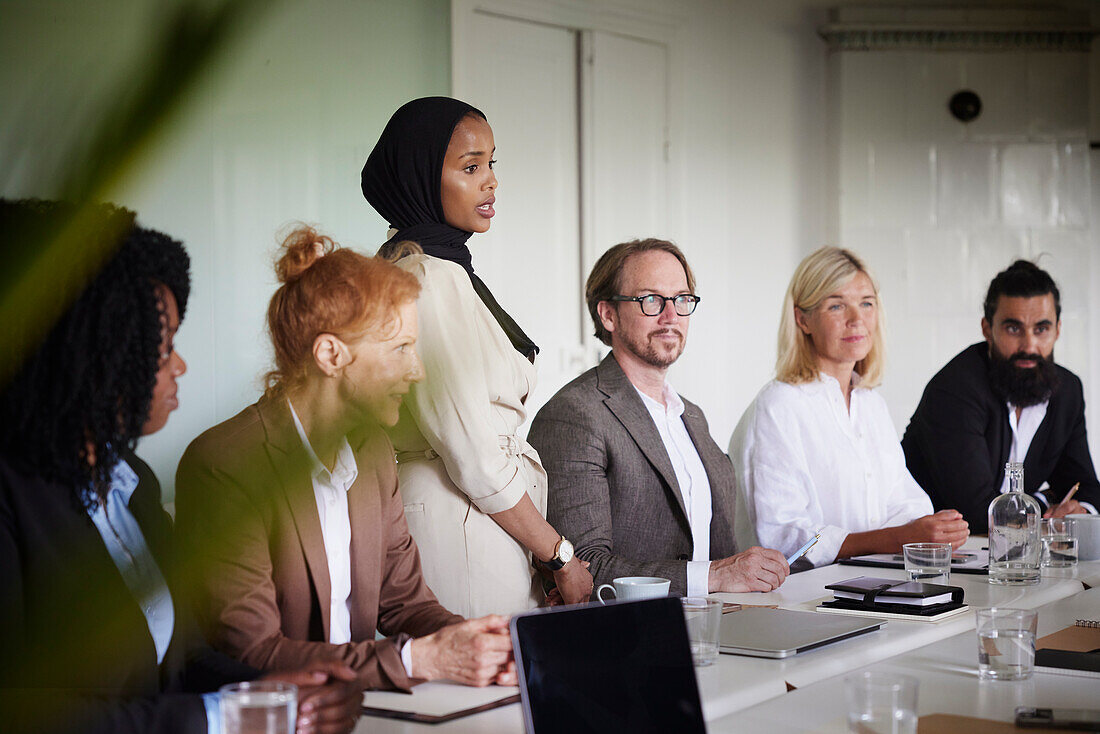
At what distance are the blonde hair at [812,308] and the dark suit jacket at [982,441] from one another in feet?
1.35

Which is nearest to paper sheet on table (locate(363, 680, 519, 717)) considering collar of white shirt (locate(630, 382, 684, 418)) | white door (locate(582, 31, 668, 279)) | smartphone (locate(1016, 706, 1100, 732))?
smartphone (locate(1016, 706, 1100, 732))

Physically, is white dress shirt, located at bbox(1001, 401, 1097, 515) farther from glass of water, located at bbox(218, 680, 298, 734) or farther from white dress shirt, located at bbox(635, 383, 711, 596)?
glass of water, located at bbox(218, 680, 298, 734)

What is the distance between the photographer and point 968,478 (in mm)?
3307

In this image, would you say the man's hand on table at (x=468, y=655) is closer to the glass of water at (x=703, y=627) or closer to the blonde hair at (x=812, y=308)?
the glass of water at (x=703, y=627)

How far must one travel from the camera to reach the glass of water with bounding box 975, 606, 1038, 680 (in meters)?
1.47

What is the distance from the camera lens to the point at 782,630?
1.68 metres

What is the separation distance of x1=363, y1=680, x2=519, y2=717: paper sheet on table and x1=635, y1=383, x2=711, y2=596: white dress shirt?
116 cm

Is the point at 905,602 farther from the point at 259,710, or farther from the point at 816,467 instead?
the point at 259,710

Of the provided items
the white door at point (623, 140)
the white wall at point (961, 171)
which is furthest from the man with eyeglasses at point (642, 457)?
the white wall at point (961, 171)

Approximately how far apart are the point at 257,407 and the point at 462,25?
281 cm

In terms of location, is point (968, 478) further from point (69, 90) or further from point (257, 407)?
point (69, 90)

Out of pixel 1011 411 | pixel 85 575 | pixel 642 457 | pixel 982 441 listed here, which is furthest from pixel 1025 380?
pixel 85 575

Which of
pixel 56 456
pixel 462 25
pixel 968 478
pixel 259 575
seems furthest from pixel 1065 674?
pixel 462 25

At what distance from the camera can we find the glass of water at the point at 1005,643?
147 cm
